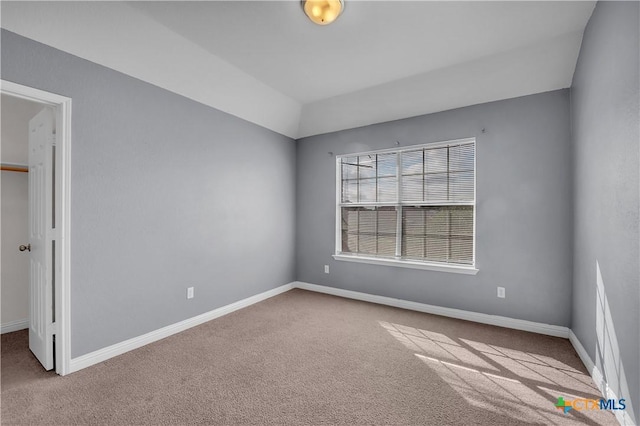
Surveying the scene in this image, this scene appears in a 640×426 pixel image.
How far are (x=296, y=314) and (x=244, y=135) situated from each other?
2.47m

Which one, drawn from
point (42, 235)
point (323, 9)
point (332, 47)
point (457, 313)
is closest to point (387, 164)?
point (332, 47)

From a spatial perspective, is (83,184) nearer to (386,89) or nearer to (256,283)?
(256,283)

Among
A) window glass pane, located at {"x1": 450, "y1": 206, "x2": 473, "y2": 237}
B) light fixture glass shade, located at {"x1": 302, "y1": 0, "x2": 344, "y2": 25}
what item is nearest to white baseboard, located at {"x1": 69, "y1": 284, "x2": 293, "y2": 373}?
window glass pane, located at {"x1": 450, "y1": 206, "x2": 473, "y2": 237}

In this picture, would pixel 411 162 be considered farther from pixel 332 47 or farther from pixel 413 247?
pixel 332 47

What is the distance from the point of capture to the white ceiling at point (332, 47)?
→ 216 centimetres

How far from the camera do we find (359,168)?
4.29 metres

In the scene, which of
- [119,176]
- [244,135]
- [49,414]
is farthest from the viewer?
[244,135]

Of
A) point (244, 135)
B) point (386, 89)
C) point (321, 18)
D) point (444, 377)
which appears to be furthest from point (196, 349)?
point (386, 89)

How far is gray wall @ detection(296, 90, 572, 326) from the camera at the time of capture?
2896 mm

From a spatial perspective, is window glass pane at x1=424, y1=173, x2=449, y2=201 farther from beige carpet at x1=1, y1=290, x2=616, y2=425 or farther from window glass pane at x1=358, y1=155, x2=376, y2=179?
beige carpet at x1=1, y1=290, x2=616, y2=425

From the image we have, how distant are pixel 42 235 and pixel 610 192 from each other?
13.8ft

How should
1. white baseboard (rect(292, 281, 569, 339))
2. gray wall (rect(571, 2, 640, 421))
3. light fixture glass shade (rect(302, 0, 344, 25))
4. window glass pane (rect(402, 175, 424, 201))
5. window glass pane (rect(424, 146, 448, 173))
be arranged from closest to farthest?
1. gray wall (rect(571, 2, 640, 421))
2. light fixture glass shade (rect(302, 0, 344, 25))
3. white baseboard (rect(292, 281, 569, 339))
4. window glass pane (rect(424, 146, 448, 173))
5. window glass pane (rect(402, 175, 424, 201))

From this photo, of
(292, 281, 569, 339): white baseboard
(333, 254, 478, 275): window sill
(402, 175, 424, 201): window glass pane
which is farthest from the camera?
(402, 175, 424, 201): window glass pane

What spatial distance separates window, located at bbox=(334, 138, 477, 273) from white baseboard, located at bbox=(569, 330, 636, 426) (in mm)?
1076
